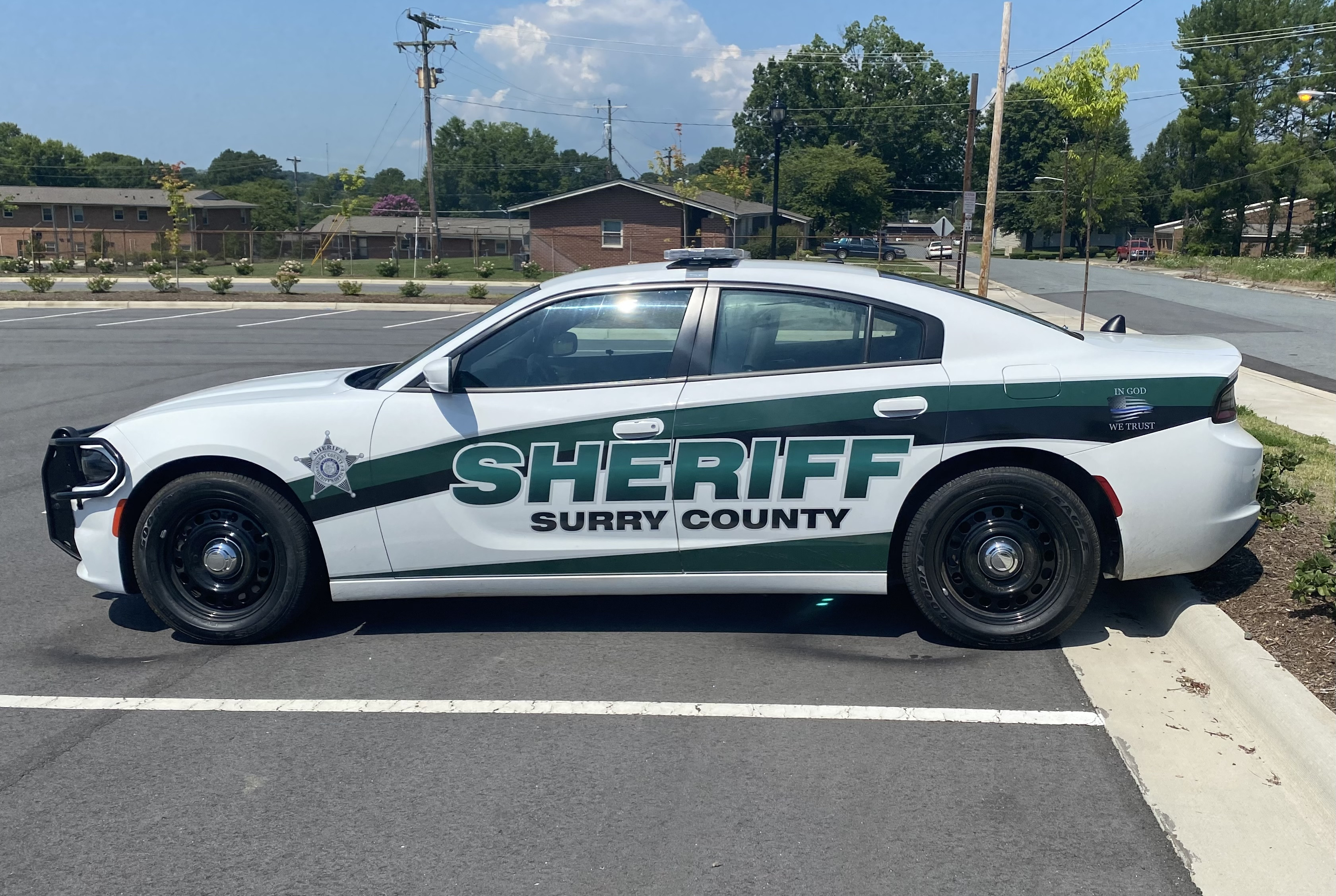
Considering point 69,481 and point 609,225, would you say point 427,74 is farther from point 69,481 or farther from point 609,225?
point 69,481

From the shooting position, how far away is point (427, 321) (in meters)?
24.2

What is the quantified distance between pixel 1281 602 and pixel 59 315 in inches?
1055

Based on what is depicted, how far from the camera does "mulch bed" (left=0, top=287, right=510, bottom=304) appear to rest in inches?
1144

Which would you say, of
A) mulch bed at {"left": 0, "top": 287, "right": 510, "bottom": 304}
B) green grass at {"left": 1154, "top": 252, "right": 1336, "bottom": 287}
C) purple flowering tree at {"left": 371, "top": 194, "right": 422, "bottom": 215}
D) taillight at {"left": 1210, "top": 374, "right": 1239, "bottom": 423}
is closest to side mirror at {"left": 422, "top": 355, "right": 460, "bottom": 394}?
Answer: taillight at {"left": 1210, "top": 374, "right": 1239, "bottom": 423}

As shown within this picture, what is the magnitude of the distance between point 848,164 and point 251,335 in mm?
54791

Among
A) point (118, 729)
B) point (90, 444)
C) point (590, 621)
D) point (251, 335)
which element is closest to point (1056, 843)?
point (590, 621)

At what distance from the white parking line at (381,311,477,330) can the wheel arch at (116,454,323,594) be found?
17.3 metres

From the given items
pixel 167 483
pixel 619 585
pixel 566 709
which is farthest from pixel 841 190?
pixel 566 709

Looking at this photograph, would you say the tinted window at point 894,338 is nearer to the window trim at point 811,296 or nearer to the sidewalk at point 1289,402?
the window trim at point 811,296

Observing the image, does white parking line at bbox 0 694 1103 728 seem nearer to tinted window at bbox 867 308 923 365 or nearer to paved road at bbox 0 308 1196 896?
paved road at bbox 0 308 1196 896

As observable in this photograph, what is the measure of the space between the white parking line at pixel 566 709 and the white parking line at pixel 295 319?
1930 centimetres

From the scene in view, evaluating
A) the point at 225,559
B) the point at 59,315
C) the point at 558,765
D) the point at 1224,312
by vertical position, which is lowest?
the point at 558,765

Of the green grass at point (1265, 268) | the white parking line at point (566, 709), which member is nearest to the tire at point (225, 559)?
the white parking line at point (566, 709)

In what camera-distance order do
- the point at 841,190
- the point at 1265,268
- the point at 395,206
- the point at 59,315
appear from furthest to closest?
the point at 395,206 → the point at 841,190 → the point at 1265,268 → the point at 59,315
